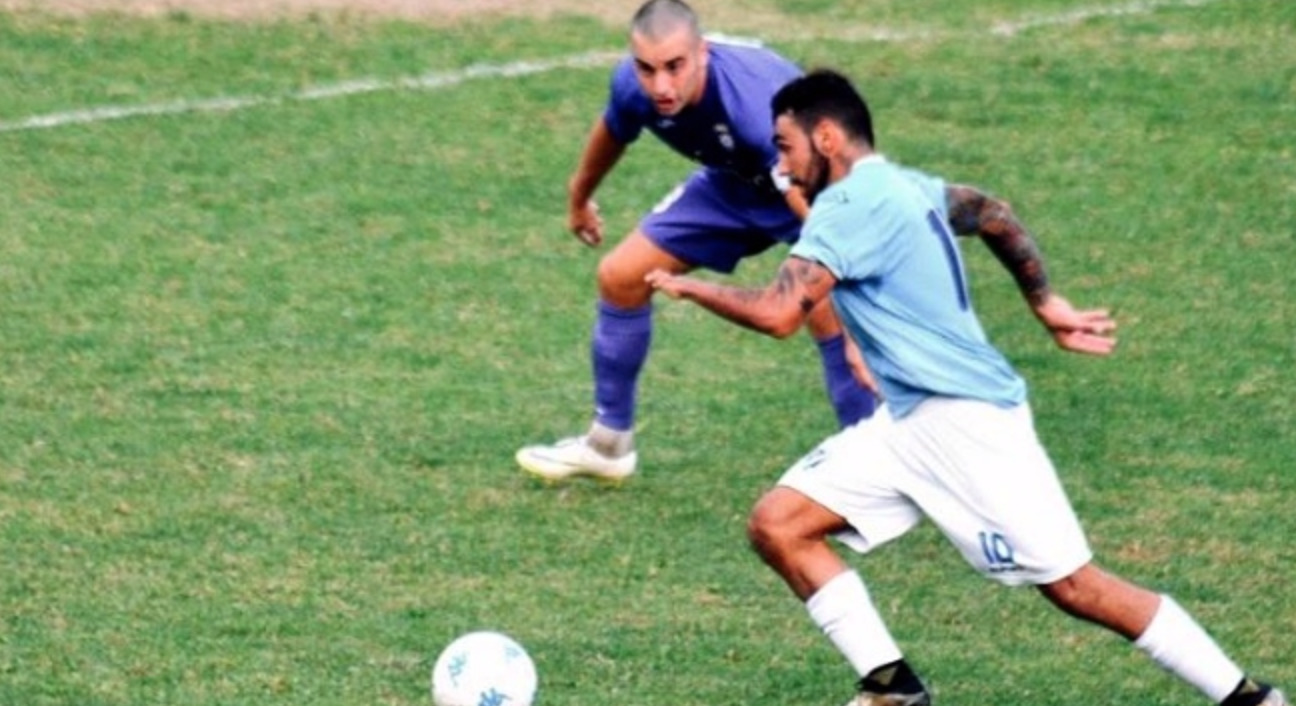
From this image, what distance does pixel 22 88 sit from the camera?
17.4 meters

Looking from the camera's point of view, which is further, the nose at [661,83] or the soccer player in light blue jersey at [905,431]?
the nose at [661,83]

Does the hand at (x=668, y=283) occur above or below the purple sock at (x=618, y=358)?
above

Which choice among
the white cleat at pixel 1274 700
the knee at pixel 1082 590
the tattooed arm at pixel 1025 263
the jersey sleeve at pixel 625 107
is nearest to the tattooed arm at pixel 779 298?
the tattooed arm at pixel 1025 263

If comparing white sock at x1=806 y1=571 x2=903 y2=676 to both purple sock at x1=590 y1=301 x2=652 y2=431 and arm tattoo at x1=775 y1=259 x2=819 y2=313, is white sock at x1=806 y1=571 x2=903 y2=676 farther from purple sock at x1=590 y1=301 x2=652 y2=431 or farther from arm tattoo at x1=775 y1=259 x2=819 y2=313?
purple sock at x1=590 y1=301 x2=652 y2=431

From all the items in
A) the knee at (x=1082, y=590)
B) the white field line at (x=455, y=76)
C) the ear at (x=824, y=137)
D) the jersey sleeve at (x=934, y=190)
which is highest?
the ear at (x=824, y=137)

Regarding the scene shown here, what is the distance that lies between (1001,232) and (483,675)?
6.74ft

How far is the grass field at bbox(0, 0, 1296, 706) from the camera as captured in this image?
9.66 m

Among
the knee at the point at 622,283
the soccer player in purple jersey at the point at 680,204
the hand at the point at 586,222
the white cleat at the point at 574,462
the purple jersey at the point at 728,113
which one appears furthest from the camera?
the hand at the point at 586,222

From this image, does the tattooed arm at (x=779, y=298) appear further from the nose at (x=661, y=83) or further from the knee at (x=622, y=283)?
the knee at (x=622, y=283)

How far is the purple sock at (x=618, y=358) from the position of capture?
1134 cm

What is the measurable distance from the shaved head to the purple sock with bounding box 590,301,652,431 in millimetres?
1321

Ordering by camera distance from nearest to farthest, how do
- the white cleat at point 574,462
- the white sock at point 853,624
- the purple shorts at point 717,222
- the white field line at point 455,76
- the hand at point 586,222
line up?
the white sock at point 853,624
the purple shorts at point 717,222
the white cleat at point 574,462
the hand at point 586,222
the white field line at point 455,76

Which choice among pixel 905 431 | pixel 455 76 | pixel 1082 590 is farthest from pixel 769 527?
pixel 455 76

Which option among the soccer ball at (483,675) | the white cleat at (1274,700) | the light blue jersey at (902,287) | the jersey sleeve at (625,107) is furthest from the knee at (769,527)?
the jersey sleeve at (625,107)
